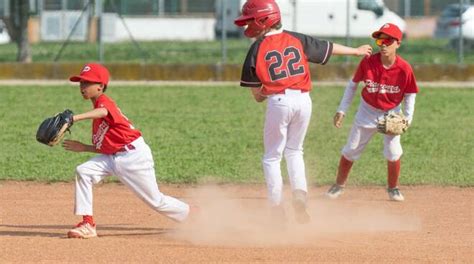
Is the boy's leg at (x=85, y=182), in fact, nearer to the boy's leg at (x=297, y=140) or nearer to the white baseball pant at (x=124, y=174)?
the white baseball pant at (x=124, y=174)

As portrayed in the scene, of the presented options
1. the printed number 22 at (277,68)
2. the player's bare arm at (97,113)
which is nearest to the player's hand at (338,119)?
the printed number 22 at (277,68)

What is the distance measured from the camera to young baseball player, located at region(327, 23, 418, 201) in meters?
10.9

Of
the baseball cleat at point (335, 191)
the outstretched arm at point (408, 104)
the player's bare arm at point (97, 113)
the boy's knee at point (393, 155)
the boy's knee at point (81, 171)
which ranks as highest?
the player's bare arm at point (97, 113)

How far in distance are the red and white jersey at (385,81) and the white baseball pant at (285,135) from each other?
1.77m

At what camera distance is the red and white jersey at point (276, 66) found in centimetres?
919

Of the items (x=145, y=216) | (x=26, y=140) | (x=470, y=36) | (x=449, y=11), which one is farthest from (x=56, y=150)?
(x=449, y=11)

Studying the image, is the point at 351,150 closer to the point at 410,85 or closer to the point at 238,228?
the point at 410,85

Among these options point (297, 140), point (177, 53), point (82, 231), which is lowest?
point (177, 53)

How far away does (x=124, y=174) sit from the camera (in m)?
9.01

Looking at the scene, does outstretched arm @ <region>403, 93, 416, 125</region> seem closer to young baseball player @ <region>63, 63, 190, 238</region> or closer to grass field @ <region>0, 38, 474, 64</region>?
young baseball player @ <region>63, 63, 190, 238</region>

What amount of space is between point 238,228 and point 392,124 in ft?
6.43

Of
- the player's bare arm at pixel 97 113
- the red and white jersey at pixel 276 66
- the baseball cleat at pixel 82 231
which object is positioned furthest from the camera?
the red and white jersey at pixel 276 66

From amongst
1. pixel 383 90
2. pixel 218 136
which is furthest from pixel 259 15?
pixel 218 136

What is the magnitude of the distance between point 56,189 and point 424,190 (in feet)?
12.3
